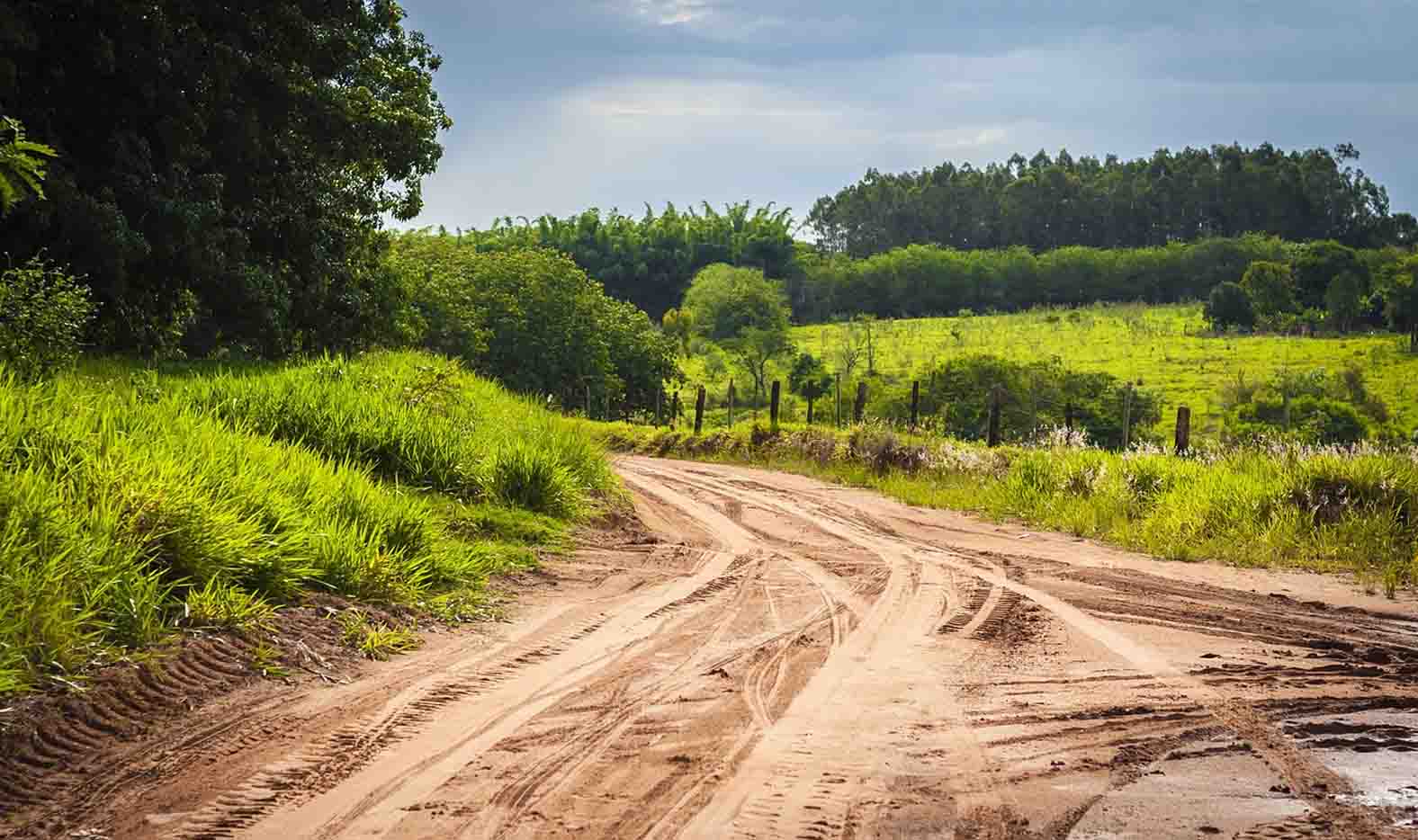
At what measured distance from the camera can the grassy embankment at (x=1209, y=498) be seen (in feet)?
37.2

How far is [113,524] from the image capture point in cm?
622

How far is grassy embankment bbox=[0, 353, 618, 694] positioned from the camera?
5719mm

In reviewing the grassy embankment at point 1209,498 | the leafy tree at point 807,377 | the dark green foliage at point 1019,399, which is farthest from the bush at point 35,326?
the leafy tree at point 807,377

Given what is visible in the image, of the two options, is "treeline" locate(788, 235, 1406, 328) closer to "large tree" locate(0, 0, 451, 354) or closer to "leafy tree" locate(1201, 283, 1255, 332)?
"leafy tree" locate(1201, 283, 1255, 332)

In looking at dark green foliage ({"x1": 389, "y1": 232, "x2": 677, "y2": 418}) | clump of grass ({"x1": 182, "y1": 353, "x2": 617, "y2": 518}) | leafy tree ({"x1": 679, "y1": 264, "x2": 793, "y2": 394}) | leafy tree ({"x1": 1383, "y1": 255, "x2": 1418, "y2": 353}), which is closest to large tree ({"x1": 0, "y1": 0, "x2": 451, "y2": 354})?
clump of grass ({"x1": 182, "y1": 353, "x2": 617, "y2": 518})

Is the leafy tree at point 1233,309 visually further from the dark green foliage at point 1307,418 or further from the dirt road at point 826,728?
the dirt road at point 826,728

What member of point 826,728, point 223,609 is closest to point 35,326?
point 223,609

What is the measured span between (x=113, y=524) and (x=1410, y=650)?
775 cm

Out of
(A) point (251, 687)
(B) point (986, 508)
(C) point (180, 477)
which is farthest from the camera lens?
(B) point (986, 508)

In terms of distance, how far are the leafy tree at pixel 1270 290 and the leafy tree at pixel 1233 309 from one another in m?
0.49

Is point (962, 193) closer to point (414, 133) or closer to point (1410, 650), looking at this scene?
point (414, 133)

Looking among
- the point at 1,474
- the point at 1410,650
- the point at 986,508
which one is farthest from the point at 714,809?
the point at 986,508

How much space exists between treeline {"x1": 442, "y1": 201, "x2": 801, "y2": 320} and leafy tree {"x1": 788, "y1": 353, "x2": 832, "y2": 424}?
42.4 m

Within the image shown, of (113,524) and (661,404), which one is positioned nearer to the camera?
(113,524)
